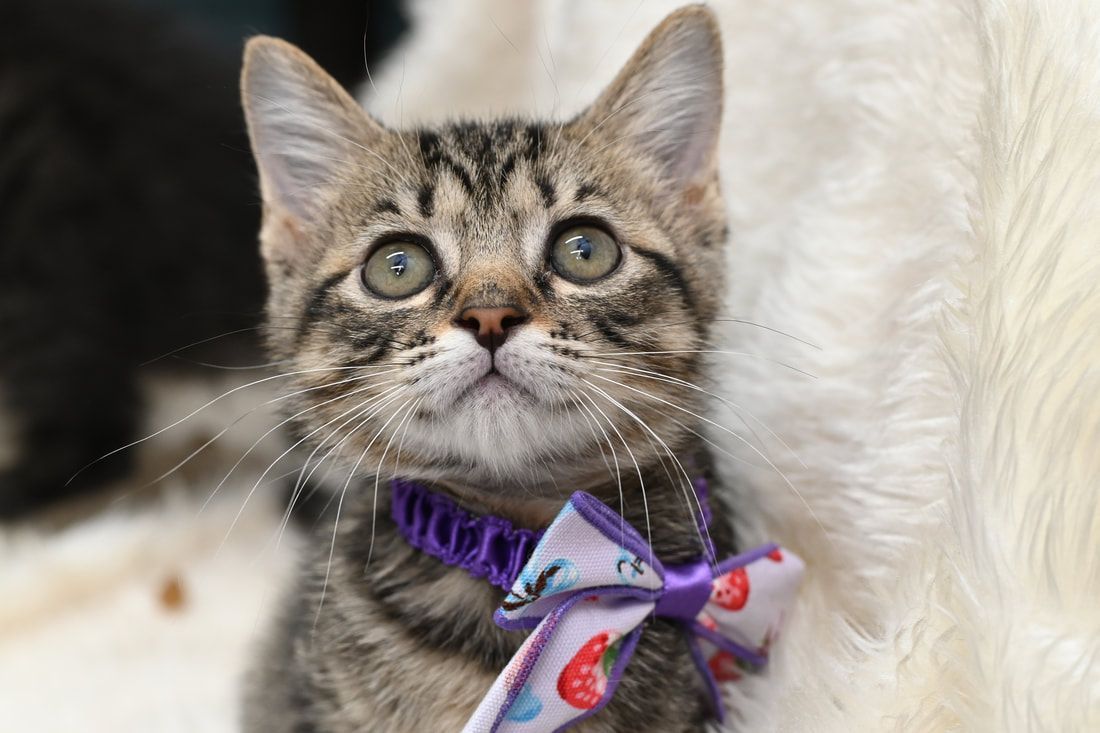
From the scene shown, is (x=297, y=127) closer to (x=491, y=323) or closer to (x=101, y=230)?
(x=491, y=323)

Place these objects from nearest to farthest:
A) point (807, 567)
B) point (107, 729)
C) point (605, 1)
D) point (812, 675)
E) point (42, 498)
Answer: point (812, 675) < point (807, 567) < point (107, 729) < point (605, 1) < point (42, 498)

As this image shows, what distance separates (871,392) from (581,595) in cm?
36

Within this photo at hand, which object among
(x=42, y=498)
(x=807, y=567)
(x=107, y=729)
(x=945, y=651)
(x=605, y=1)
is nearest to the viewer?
(x=945, y=651)

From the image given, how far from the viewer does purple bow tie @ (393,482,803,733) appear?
0.73 meters

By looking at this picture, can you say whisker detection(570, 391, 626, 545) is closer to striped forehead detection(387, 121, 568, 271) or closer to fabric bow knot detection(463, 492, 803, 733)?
fabric bow knot detection(463, 492, 803, 733)

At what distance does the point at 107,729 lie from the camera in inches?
47.3

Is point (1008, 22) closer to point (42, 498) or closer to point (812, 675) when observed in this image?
point (812, 675)

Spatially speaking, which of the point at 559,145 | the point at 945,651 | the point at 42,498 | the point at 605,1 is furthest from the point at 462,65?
the point at 945,651

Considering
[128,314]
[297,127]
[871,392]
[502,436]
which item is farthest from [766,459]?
[128,314]

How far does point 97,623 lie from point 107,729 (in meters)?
0.21

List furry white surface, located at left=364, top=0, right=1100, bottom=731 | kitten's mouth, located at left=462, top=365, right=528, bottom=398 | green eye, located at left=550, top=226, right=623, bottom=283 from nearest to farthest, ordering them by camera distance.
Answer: furry white surface, located at left=364, top=0, right=1100, bottom=731 → kitten's mouth, located at left=462, top=365, right=528, bottom=398 → green eye, located at left=550, top=226, right=623, bottom=283

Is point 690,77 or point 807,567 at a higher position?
point 690,77

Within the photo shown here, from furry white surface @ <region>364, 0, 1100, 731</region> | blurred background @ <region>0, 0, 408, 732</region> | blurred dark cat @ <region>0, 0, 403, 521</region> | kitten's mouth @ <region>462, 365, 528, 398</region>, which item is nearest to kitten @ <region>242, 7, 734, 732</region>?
kitten's mouth @ <region>462, 365, 528, 398</region>

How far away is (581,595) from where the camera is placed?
766 millimetres
